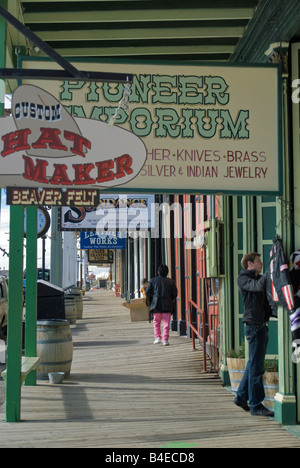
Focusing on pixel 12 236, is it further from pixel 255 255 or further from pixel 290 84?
pixel 290 84

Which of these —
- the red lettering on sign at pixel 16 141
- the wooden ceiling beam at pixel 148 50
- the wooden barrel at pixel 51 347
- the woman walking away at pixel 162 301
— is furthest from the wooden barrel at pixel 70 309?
the red lettering on sign at pixel 16 141

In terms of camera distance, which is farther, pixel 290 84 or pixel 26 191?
pixel 290 84

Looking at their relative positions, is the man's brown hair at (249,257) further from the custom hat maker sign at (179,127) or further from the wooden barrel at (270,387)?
the wooden barrel at (270,387)

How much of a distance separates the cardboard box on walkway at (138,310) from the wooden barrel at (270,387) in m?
11.1

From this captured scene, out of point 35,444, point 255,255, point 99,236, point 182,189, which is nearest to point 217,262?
point 255,255

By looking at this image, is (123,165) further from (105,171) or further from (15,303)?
(15,303)

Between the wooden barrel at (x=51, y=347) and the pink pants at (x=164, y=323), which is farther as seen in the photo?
the pink pants at (x=164, y=323)

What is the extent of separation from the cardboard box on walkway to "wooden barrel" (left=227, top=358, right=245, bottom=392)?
1012 centimetres

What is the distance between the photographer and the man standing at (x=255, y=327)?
6.55 m

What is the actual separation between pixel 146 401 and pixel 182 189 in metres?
2.79

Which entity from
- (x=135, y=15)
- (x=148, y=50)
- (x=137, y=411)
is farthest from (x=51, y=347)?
(x=135, y=15)

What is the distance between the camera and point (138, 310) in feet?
59.4

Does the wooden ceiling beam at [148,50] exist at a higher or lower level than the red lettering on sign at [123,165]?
higher

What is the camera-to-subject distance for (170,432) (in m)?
5.81
